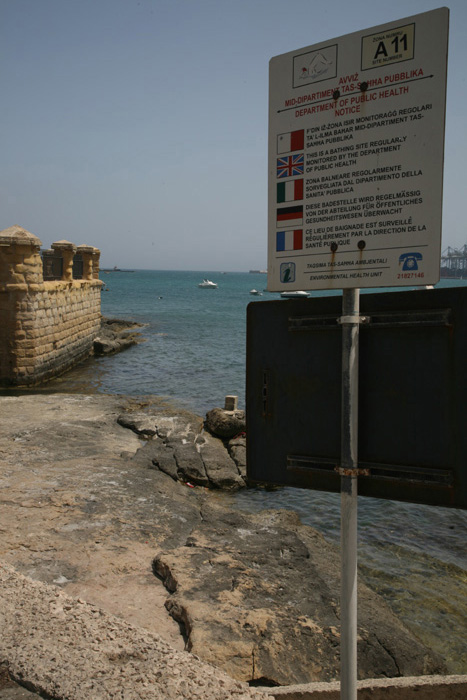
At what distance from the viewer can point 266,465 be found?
2.08 meters

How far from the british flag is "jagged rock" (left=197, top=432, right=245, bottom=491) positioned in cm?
805

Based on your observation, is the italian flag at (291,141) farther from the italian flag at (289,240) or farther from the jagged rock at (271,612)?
the jagged rock at (271,612)

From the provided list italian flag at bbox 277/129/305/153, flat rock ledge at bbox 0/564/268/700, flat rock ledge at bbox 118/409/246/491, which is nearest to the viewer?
italian flag at bbox 277/129/305/153

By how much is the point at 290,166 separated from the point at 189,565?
12.3 ft

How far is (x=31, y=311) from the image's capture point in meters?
16.1

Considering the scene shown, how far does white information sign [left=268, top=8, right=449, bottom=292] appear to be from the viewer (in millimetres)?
1743

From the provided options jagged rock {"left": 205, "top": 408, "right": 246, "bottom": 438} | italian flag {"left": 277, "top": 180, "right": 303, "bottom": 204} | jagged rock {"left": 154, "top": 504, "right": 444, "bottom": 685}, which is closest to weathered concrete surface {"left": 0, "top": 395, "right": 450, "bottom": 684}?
jagged rock {"left": 154, "top": 504, "right": 444, "bottom": 685}

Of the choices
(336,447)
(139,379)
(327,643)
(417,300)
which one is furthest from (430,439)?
(139,379)

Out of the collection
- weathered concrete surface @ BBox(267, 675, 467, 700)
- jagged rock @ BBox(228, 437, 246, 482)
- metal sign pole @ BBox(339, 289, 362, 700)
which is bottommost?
jagged rock @ BBox(228, 437, 246, 482)

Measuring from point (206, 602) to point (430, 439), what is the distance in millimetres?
2925

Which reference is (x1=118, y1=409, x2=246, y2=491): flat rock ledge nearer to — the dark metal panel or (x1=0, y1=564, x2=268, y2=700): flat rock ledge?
(x1=0, y1=564, x2=268, y2=700): flat rock ledge

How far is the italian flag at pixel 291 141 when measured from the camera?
1998mm

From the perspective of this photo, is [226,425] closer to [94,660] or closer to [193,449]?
Result: [193,449]

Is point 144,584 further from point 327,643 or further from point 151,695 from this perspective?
point 151,695
